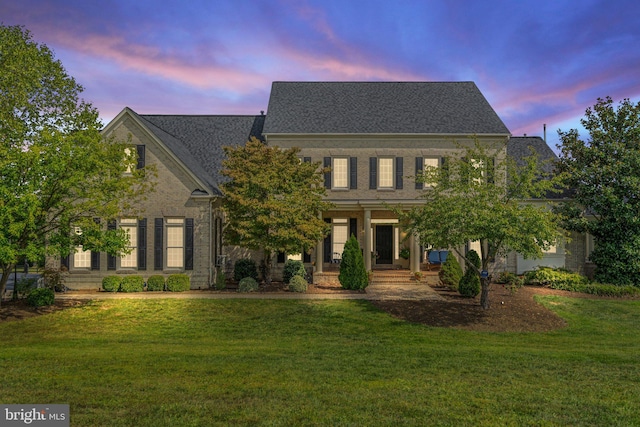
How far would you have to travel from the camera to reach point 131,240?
21844 mm

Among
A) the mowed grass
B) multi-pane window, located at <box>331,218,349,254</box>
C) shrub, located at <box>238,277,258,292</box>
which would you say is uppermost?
multi-pane window, located at <box>331,218,349,254</box>

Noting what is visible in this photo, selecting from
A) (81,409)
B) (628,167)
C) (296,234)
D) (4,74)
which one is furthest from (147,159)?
(628,167)

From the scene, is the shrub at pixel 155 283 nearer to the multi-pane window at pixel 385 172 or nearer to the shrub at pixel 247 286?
the shrub at pixel 247 286

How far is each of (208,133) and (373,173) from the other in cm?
1154

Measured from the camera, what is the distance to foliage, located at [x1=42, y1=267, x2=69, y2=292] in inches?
792

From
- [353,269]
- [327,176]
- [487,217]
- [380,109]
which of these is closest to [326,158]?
[327,176]

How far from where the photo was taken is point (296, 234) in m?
20.2

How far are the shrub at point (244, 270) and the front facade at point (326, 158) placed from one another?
0.89m

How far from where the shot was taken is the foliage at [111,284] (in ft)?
67.8

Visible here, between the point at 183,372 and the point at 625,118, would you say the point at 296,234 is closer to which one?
the point at 183,372

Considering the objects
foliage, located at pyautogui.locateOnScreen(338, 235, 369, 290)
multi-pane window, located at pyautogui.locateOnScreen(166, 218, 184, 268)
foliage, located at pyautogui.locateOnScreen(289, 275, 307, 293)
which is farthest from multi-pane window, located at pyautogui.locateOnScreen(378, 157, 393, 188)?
multi-pane window, located at pyautogui.locateOnScreen(166, 218, 184, 268)

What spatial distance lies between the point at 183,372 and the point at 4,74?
57.5 feet

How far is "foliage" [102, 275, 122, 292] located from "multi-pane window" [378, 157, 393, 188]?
1531 cm

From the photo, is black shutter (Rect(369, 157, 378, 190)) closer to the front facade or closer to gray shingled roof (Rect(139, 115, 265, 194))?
the front facade
